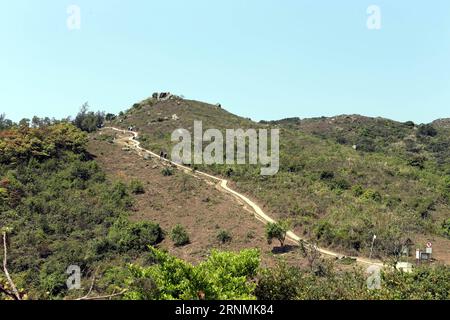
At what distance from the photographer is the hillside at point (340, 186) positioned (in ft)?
129

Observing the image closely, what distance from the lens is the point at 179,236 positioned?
38.9 meters

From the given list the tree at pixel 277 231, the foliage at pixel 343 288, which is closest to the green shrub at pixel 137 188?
the tree at pixel 277 231

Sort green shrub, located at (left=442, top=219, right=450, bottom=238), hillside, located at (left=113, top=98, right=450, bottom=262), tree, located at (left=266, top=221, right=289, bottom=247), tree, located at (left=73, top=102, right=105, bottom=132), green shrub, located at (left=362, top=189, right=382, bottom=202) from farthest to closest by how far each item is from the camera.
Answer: tree, located at (left=73, top=102, right=105, bottom=132) < green shrub, located at (left=362, top=189, right=382, bottom=202) < green shrub, located at (left=442, top=219, right=450, bottom=238) < hillside, located at (left=113, top=98, right=450, bottom=262) < tree, located at (left=266, top=221, right=289, bottom=247)

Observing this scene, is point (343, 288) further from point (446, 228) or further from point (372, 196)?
point (372, 196)

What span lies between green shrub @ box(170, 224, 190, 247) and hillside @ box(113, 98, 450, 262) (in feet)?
31.3

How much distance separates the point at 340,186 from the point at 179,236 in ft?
81.6

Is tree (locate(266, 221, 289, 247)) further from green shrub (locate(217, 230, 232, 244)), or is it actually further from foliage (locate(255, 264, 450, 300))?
foliage (locate(255, 264, 450, 300))

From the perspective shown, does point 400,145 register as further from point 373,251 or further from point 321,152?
point 373,251

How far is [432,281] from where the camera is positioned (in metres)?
22.2

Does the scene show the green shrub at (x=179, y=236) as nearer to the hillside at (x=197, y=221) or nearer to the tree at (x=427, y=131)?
the hillside at (x=197, y=221)

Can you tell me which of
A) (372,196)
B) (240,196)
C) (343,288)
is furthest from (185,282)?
(372,196)

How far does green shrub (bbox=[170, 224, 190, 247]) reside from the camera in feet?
127

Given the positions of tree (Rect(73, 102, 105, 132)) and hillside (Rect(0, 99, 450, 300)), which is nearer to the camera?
hillside (Rect(0, 99, 450, 300))

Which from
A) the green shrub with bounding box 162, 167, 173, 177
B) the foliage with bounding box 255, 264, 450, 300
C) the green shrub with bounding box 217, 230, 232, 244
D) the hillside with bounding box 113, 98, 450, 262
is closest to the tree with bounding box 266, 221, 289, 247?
the green shrub with bounding box 217, 230, 232, 244
